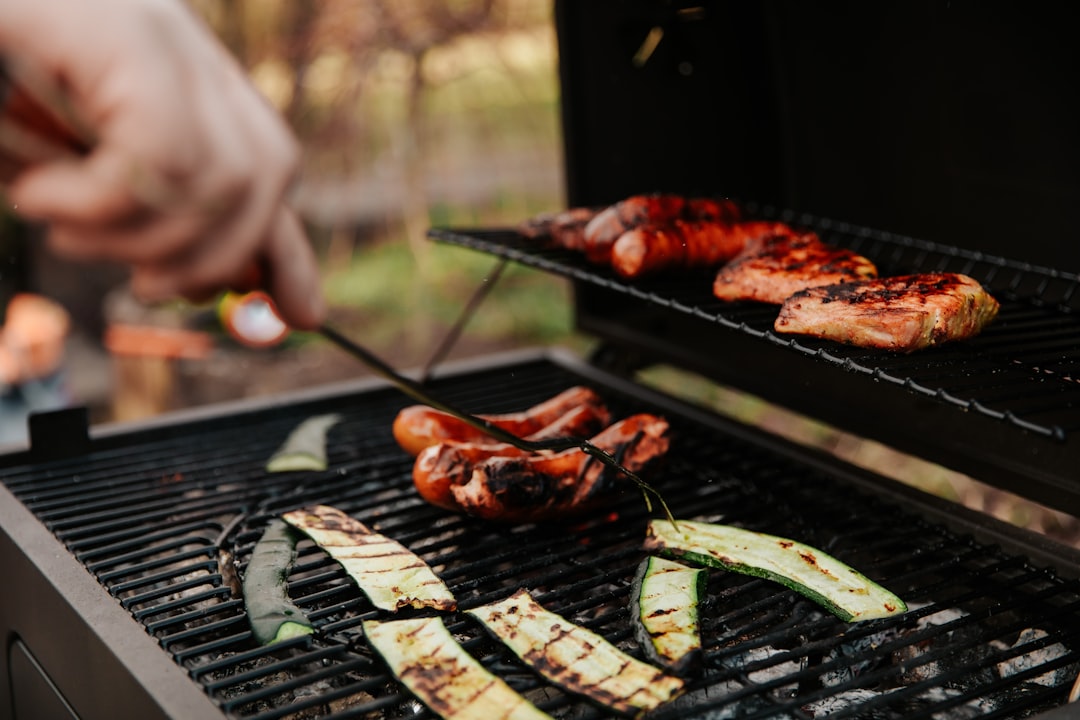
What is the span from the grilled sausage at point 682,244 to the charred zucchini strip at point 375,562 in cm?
91

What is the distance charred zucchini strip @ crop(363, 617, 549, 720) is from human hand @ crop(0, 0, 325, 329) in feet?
3.36

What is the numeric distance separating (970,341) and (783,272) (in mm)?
472

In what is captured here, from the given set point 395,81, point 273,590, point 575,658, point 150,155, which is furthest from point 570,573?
point 395,81

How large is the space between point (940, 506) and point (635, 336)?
4.47ft

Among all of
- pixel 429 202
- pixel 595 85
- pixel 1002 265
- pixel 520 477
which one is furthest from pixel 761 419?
pixel 520 477

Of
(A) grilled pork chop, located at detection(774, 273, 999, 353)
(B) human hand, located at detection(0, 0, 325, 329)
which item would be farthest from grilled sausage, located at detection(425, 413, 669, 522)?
(B) human hand, located at detection(0, 0, 325, 329)

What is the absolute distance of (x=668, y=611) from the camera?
2135 mm

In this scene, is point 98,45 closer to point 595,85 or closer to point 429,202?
point 595,85

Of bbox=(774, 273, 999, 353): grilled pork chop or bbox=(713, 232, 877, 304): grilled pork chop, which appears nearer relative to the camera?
bbox=(774, 273, 999, 353): grilled pork chop

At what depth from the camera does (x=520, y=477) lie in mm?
2553

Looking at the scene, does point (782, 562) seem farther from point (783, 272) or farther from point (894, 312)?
point (783, 272)

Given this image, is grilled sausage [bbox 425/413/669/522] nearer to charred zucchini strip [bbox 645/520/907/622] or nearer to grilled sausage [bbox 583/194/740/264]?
charred zucchini strip [bbox 645/520/907/622]

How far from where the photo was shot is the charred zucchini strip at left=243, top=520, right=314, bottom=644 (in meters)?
2.09

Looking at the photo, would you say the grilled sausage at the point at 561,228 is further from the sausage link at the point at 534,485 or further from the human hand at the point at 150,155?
the human hand at the point at 150,155
